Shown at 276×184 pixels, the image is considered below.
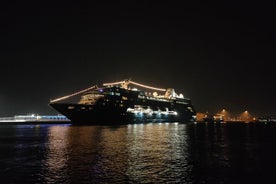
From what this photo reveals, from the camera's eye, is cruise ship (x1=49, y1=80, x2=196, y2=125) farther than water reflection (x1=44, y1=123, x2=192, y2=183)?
Yes

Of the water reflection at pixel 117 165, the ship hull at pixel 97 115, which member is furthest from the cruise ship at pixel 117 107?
the water reflection at pixel 117 165

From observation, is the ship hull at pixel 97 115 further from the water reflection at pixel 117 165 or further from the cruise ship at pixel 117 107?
the water reflection at pixel 117 165

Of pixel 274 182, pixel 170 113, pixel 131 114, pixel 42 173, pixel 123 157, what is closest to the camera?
pixel 274 182

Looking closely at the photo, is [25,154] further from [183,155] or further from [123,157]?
[183,155]

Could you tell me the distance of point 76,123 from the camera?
279 feet

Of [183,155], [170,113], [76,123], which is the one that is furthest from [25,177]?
[170,113]

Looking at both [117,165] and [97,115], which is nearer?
[117,165]

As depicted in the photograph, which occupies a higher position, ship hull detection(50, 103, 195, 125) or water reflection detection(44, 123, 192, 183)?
ship hull detection(50, 103, 195, 125)

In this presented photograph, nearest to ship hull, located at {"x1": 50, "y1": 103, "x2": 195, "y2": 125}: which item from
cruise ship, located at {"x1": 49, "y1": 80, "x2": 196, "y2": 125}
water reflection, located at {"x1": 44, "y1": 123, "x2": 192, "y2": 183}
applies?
cruise ship, located at {"x1": 49, "y1": 80, "x2": 196, "y2": 125}

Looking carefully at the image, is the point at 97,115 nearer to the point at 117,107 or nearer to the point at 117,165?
the point at 117,107

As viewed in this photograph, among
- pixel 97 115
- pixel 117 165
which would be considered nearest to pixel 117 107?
pixel 97 115

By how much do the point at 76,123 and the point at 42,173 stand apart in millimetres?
65288

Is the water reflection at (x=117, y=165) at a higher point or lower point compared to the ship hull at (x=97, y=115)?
lower

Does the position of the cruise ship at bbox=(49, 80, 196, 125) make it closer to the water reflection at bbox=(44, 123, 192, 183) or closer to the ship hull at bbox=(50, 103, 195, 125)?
the ship hull at bbox=(50, 103, 195, 125)
